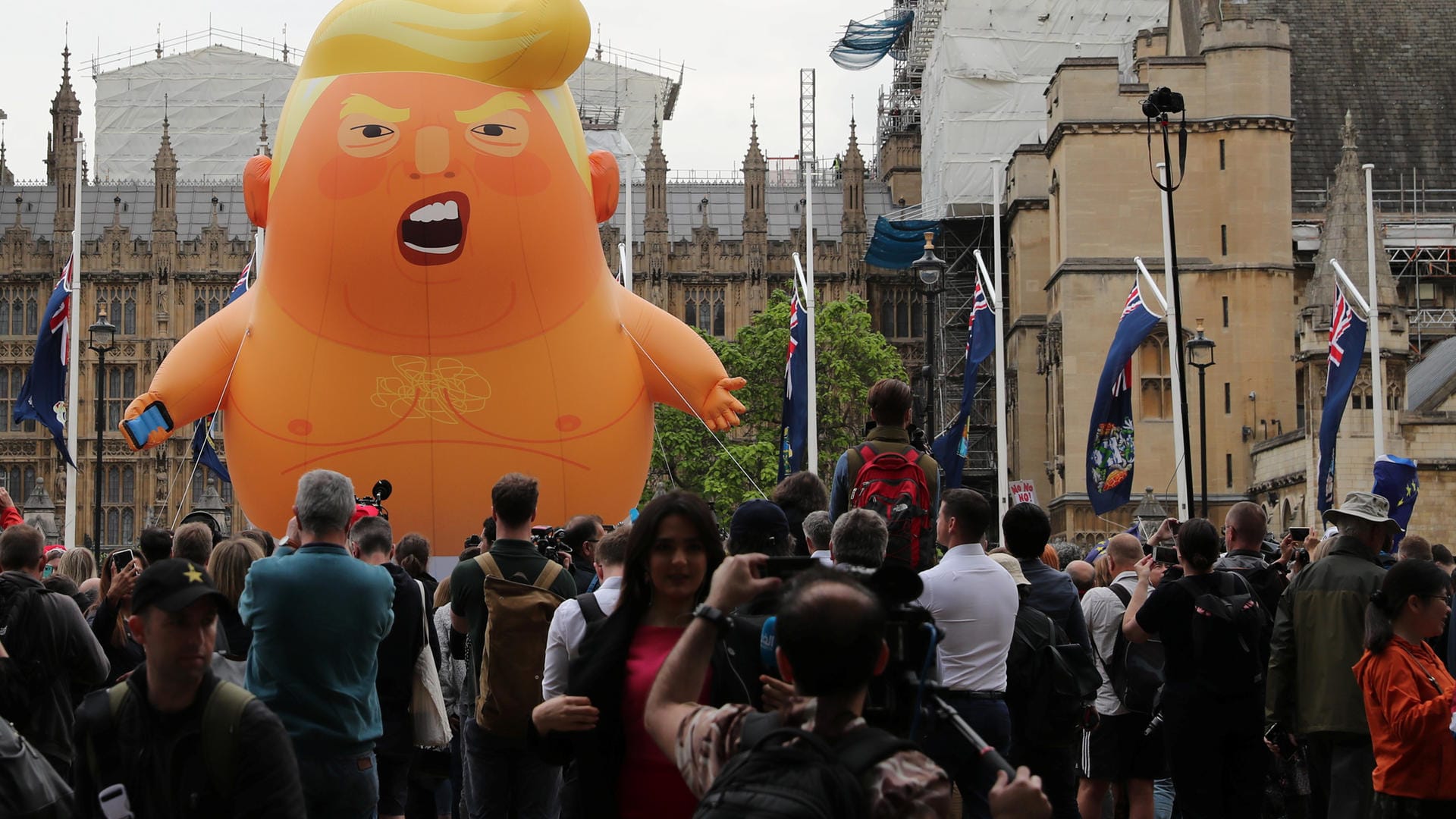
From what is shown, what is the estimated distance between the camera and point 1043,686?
689 centimetres

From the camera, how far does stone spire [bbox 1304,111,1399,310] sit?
110 feet

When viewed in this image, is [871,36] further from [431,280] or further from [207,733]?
[207,733]

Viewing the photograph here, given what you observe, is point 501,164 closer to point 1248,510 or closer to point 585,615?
point 1248,510

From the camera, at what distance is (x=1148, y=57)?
121ft

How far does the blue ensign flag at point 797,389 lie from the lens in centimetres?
2675

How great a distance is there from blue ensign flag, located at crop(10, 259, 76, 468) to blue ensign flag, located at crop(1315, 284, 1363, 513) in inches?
629

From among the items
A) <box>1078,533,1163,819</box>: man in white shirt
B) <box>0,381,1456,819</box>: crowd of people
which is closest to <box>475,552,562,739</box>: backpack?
<box>0,381,1456,819</box>: crowd of people

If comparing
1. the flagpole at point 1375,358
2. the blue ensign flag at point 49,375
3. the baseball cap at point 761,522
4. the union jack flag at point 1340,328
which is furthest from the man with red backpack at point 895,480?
the flagpole at point 1375,358

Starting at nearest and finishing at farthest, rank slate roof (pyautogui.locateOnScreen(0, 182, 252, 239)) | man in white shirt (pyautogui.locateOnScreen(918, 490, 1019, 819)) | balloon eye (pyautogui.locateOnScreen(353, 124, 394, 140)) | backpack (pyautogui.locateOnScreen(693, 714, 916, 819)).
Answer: backpack (pyautogui.locateOnScreen(693, 714, 916, 819)) → man in white shirt (pyautogui.locateOnScreen(918, 490, 1019, 819)) → balloon eye (pyautogui.locateOnScreen(353, 124, 394, 140)) → slate roof (pyautogui.locateOnScreen(0, 182, 252, 239))

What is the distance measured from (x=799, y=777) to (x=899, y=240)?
46688 mm

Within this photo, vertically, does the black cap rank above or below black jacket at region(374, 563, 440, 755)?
above

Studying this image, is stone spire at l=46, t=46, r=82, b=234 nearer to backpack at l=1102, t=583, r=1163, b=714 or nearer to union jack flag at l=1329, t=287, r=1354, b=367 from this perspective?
union jack flag at l=1329, t=287, r=1354, b=367

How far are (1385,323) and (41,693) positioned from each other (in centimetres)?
2919

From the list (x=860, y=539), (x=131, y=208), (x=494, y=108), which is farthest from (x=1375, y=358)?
(x=131, y=208)
